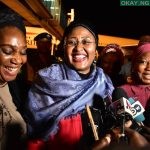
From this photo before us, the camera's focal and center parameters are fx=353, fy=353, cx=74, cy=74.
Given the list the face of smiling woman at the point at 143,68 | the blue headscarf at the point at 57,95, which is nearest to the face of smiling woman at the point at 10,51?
the blue headscarf at the point at 57,95

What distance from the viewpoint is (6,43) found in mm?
2277

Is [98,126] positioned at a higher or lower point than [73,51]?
lower

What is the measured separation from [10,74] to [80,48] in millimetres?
507

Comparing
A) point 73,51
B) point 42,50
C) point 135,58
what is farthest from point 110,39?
point 73,51

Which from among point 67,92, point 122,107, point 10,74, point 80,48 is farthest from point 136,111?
point 10,74

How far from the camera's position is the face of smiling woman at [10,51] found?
228 centimetres

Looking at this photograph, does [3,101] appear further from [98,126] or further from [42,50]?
[42,50]

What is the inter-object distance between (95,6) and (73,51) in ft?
46.8

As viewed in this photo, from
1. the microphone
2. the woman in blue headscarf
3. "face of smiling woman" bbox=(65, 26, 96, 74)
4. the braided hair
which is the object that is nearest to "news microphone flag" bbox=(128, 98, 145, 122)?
the microphone

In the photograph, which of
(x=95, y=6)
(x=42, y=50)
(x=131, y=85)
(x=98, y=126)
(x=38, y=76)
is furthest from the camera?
(x=95, y=6)

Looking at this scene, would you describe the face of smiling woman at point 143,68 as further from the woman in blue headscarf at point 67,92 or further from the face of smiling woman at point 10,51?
the face of smiling woman at point 10,51

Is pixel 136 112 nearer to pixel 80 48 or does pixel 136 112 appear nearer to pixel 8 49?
pixel 80 48

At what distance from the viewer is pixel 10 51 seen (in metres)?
2.30

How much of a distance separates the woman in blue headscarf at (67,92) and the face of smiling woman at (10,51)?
19cm
